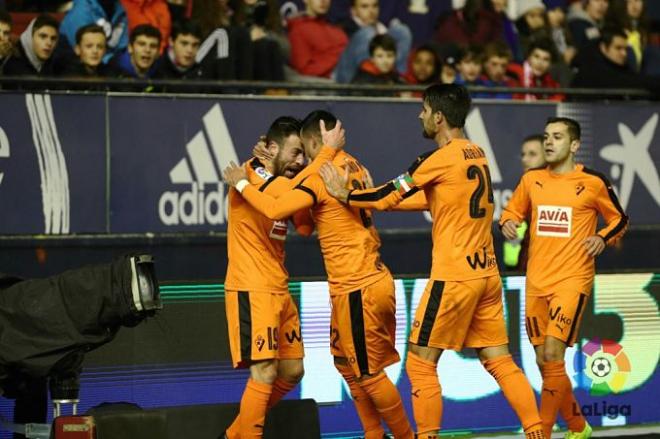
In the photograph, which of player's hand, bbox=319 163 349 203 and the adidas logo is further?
the adidas logo

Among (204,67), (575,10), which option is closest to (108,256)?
(204,67)

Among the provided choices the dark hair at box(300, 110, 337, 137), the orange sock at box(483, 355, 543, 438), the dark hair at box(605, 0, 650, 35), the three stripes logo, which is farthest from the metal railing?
the orange sock at box(483, 355, 543, 438)

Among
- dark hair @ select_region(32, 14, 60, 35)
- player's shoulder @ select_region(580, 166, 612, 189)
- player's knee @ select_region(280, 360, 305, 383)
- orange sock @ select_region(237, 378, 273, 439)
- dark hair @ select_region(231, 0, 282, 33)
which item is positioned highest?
dark hair @ select_region(231, 0, 282, 33)

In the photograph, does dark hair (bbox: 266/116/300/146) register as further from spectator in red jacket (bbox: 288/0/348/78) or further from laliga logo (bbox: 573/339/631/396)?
spectator in red jacket (bbox: 288/0/348/78)

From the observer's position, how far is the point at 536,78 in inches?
581

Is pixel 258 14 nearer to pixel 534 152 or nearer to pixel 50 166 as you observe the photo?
pixel 50 166

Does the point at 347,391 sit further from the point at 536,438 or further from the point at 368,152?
the point at 368,152

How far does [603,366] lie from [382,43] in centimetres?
424

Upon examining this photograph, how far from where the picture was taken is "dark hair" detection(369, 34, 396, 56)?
13.5 metres

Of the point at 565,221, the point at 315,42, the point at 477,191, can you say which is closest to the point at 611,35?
the point at 315,42

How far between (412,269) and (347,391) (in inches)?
A: 112

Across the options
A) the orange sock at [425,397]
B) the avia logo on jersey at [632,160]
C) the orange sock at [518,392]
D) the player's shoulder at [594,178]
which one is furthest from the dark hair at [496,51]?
the orange sock at [425,397]

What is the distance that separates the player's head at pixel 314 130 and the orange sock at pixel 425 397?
60.8 inches

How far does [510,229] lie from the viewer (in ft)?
32.3
